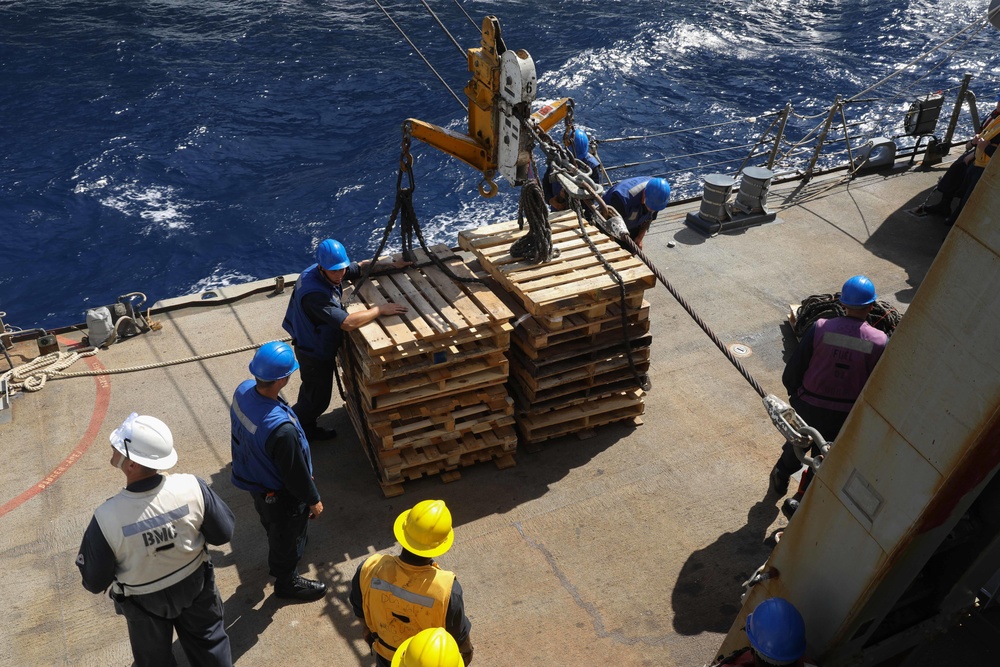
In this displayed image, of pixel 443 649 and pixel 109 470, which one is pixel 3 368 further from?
pixel 443 649

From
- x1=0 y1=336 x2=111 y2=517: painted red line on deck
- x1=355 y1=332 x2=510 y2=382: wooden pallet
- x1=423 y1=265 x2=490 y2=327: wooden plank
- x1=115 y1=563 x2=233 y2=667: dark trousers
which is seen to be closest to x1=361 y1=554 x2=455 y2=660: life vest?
x1=115 y1=563 x2=233 y2=667: dark trousers

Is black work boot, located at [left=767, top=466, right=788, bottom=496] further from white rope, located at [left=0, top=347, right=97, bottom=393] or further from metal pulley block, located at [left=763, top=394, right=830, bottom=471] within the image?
white rope, located at [left=0, top=347, right=97, bottom=393]

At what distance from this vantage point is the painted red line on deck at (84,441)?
23.9ft

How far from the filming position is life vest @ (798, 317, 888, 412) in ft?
21.0

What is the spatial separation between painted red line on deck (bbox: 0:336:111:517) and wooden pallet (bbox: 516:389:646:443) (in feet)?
14.1

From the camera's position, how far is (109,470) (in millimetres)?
7605

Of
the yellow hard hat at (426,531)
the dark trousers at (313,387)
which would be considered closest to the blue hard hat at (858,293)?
the yellow hard hat at (426,531)

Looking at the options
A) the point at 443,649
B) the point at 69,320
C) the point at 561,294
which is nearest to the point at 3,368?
the point at 69,320

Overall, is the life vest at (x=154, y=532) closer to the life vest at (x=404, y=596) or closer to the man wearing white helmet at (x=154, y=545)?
the man wearing white helmet at (x=154, y=545)

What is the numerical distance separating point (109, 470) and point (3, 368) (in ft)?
8.56

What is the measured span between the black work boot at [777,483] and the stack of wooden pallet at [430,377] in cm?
242

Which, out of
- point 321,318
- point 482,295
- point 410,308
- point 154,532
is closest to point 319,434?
point 321,318

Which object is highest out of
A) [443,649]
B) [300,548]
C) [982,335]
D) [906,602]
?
[982,335]

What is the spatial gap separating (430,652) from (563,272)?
14.7ft
